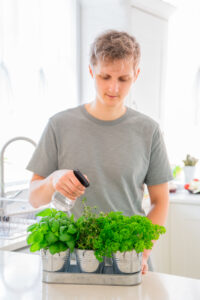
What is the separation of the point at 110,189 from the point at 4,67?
1304mm

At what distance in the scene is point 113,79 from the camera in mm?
1269

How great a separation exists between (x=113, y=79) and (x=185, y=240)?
6.60 ft

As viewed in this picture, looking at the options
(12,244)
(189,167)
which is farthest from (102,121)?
(189,167)

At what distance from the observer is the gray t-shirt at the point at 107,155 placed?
138 centimetres

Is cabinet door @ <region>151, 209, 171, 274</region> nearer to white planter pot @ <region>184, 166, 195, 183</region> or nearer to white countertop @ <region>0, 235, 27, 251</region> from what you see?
white planter pot @ <region>184, 166, 195, 183</region>

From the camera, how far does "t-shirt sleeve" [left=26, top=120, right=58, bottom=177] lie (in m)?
1.39

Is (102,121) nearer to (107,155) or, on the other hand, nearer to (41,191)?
(107,155)

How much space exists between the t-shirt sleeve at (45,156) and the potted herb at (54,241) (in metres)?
0.40

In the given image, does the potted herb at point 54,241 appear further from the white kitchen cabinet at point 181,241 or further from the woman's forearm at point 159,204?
the white kitchen cabinet at point 181,241

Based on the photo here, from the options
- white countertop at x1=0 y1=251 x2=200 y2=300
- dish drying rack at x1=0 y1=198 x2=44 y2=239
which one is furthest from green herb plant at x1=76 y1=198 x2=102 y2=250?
dish drying rack at x1=0 y1=198 x2=44 y2=239

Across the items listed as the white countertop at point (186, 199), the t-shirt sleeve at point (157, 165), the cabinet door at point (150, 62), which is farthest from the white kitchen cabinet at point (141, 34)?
the t-shirt sleeve at point (157, 165)

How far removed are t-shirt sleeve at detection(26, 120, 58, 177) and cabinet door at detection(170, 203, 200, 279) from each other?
177cm

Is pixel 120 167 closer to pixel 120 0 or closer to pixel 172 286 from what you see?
pixel 172 286

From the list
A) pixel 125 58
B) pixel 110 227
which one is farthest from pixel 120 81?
pixel 110 227
